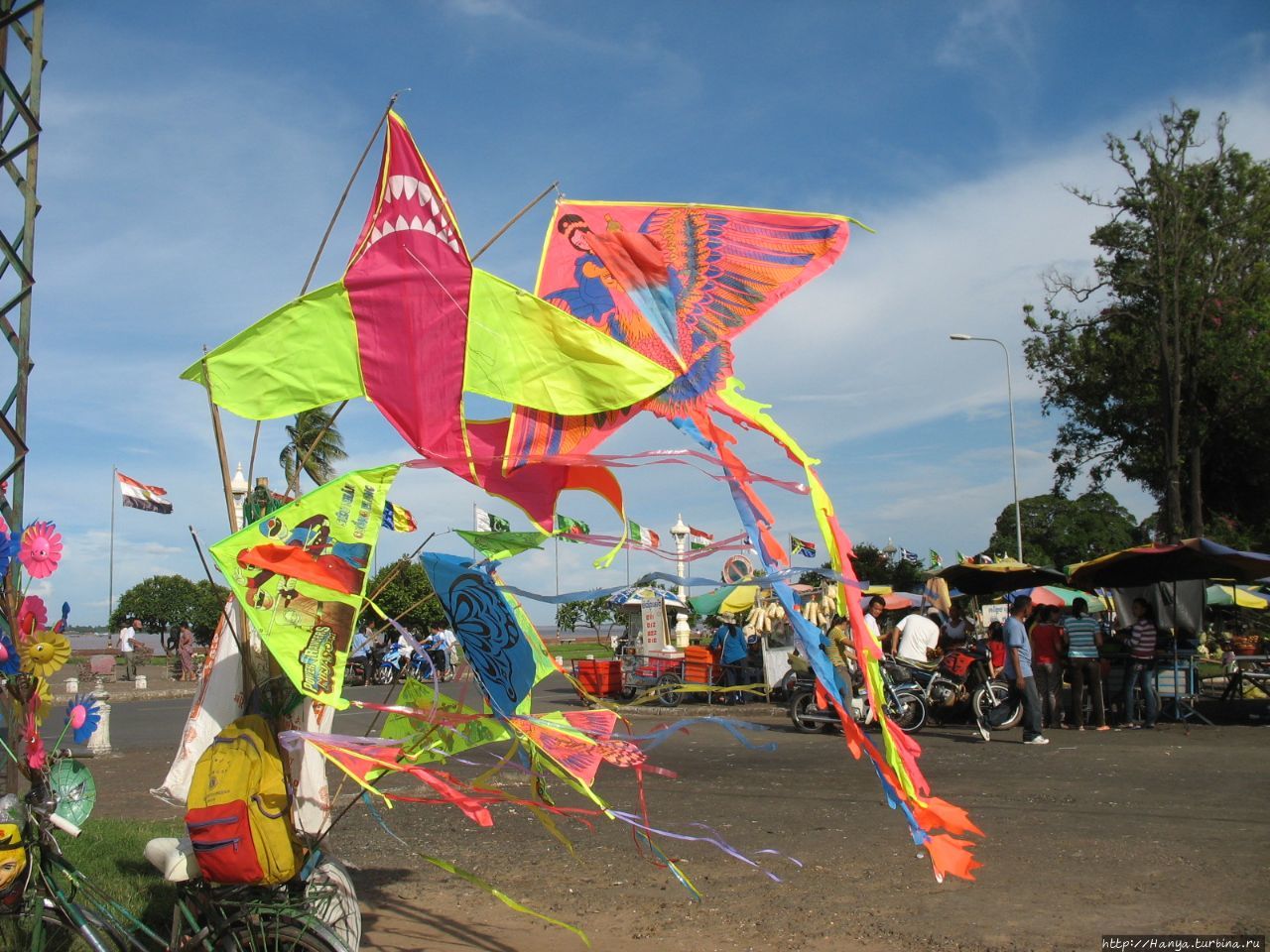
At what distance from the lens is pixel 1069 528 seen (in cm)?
6325

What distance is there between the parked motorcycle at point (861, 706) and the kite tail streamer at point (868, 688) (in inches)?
334

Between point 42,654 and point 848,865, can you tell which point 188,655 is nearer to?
point 848,865

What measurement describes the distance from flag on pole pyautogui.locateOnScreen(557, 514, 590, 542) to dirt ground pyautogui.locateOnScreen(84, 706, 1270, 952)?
220 centimetres

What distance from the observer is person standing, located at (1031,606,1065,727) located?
13.0 meters

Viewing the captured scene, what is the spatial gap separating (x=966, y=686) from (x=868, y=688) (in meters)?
10.8

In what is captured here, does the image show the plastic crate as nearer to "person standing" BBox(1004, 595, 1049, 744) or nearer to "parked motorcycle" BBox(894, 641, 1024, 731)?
"parked motorcycle" BBox(894, 641, 1024, 731)

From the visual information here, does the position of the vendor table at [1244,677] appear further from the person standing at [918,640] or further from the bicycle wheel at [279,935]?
the bicycle wheel at [279,935]

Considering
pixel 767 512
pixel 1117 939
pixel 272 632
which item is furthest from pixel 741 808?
pixel 272 632

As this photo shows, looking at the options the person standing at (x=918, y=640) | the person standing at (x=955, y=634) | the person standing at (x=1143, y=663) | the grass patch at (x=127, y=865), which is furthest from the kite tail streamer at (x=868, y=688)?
the person standing at (x=955, y=634)

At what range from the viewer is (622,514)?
4.00 meters

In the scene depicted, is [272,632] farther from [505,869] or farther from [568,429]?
[505,869]

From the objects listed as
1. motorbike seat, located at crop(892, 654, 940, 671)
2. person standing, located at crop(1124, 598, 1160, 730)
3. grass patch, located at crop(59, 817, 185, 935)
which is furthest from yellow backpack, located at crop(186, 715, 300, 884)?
person standing, located at crop(1124, 598, 1160, 730)

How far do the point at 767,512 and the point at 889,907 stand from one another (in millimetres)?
2858

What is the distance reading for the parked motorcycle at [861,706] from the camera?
1258cm
